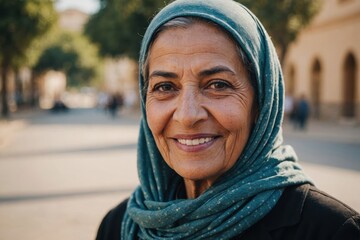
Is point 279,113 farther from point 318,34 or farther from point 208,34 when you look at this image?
point 318,34

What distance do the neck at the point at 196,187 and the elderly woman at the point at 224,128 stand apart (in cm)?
3

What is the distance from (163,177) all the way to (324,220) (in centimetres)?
73

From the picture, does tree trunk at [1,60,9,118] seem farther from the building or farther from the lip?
the lip

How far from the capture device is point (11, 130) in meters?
22.9

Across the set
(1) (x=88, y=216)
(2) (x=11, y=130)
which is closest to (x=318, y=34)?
(2) (x=11, y=130)

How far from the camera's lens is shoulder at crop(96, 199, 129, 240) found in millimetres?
2203

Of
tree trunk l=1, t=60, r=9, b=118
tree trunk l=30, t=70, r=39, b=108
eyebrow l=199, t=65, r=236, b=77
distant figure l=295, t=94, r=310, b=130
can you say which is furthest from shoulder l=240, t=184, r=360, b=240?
tree trunk l=30, t=70, r=39, b=108

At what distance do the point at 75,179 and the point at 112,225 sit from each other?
25.7 feet

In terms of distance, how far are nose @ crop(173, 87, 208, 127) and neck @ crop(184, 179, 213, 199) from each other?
297mm

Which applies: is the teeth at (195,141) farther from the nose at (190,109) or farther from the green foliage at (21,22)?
the green foliage at (21,22)

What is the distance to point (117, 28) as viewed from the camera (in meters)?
36.0

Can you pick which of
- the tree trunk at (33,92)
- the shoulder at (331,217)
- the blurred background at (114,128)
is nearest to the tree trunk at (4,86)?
the blurred background at (114,128)

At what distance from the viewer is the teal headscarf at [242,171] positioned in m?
1.76

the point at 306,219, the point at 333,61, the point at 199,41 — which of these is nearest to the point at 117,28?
the point at 333,61
